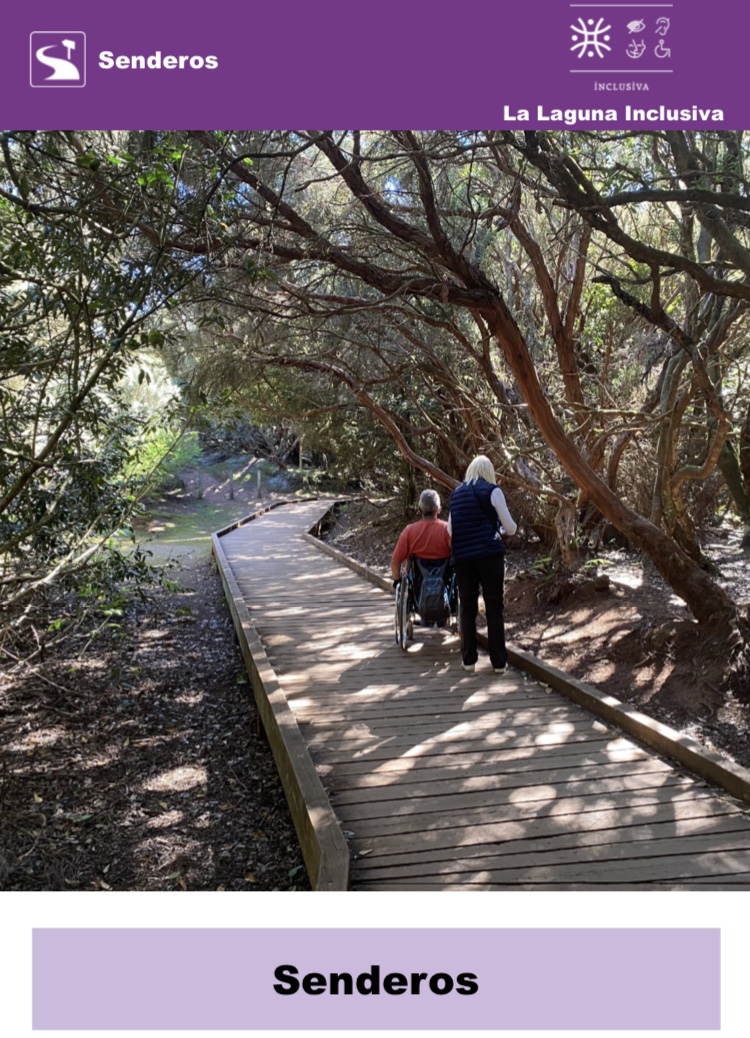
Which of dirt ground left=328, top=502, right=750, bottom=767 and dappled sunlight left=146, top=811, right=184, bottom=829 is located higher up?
dirt ground left=328, top=502, right=750, bottom=767

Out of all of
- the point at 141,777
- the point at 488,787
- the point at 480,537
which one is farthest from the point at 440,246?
the point at 141,777

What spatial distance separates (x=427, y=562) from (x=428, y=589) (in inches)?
9.6

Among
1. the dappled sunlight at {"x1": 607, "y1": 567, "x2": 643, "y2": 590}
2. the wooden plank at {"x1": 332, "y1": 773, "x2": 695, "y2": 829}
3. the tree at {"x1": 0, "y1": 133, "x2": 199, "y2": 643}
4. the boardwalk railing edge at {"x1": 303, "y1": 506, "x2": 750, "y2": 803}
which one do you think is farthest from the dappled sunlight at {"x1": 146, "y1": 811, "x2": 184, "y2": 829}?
the dappled sunlight at {"x1": 607, "y1": 567, "x2": 643, "y2": 590}

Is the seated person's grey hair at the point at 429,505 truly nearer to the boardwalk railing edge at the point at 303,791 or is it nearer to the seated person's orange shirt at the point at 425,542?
the seated person's orange shirt at the point at 425,542

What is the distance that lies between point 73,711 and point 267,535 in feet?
35.9

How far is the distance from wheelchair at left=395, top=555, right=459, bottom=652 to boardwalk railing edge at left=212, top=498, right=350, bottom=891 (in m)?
1.32

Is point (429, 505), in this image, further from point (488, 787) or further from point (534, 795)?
point (534, 795)

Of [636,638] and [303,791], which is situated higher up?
[303,791]

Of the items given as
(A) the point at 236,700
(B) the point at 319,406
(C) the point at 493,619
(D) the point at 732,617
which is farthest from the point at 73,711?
(B) the point at 319,406

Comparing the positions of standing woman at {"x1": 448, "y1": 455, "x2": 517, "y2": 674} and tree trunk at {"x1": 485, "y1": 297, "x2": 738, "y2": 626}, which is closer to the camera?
standing woman at {"x1": 448, "y1": 455, "x2": 517, "y2": 674}

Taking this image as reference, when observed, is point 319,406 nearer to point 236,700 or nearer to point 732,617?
point 236,700

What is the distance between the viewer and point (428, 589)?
6.21 meters

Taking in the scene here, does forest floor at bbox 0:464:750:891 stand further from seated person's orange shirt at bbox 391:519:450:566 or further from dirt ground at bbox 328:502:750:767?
seated person's orange shirt at bbox 391:519:450:566

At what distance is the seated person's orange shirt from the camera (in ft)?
20.0
